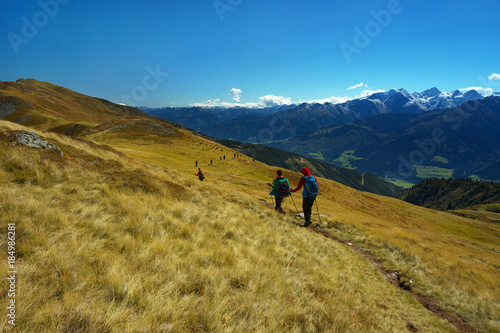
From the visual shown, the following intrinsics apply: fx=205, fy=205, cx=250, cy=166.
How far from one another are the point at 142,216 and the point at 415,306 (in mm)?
10073

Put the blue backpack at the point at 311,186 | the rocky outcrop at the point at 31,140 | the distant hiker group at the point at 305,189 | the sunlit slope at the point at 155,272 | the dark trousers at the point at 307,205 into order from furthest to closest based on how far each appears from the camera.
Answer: the dark trousers at the point at 307,205
the distant hiker group at the point at 305,189
the blue backpack at the point at 311,186
the rocky outcrop at the point at 31,140
the sunlit slope at the point at 155,272

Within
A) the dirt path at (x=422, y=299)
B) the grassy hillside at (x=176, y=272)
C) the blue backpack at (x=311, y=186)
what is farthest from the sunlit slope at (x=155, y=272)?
the blue backpack at (x=311, y=186)

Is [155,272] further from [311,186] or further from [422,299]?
[422,299]

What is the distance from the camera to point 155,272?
4227 mm

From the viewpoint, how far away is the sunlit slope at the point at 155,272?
3035 millimetres

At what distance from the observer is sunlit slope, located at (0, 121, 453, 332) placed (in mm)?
3035

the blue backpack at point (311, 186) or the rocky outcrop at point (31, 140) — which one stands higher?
the rocky outcrop at point (31, 140)

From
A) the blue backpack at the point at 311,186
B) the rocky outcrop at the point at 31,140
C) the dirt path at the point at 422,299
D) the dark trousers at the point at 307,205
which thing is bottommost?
the dirt path at the point at 422,299

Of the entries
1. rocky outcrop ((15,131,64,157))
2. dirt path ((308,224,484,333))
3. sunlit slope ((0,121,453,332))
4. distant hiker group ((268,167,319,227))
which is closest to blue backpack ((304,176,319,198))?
distant hiker group ((268,167,319,227))

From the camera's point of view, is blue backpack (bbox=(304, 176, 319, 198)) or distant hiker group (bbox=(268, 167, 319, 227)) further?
distant hiker group (bbox=(268, 167, 319, 227))

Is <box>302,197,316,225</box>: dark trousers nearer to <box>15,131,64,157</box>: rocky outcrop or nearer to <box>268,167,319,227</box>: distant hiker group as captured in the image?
<box>268,167,319,227</box>: distant hiker group

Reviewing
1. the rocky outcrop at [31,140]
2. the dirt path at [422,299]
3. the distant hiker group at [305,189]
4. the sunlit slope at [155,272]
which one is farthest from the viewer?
the distant hiker group at [305,189]

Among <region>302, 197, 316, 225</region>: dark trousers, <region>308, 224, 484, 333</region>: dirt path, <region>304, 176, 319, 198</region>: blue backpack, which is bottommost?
<region>308, 224, 484, 333</region>: dirt path

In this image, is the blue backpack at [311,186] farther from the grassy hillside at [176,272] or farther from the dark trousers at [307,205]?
the grassy hillside at [176,272]
